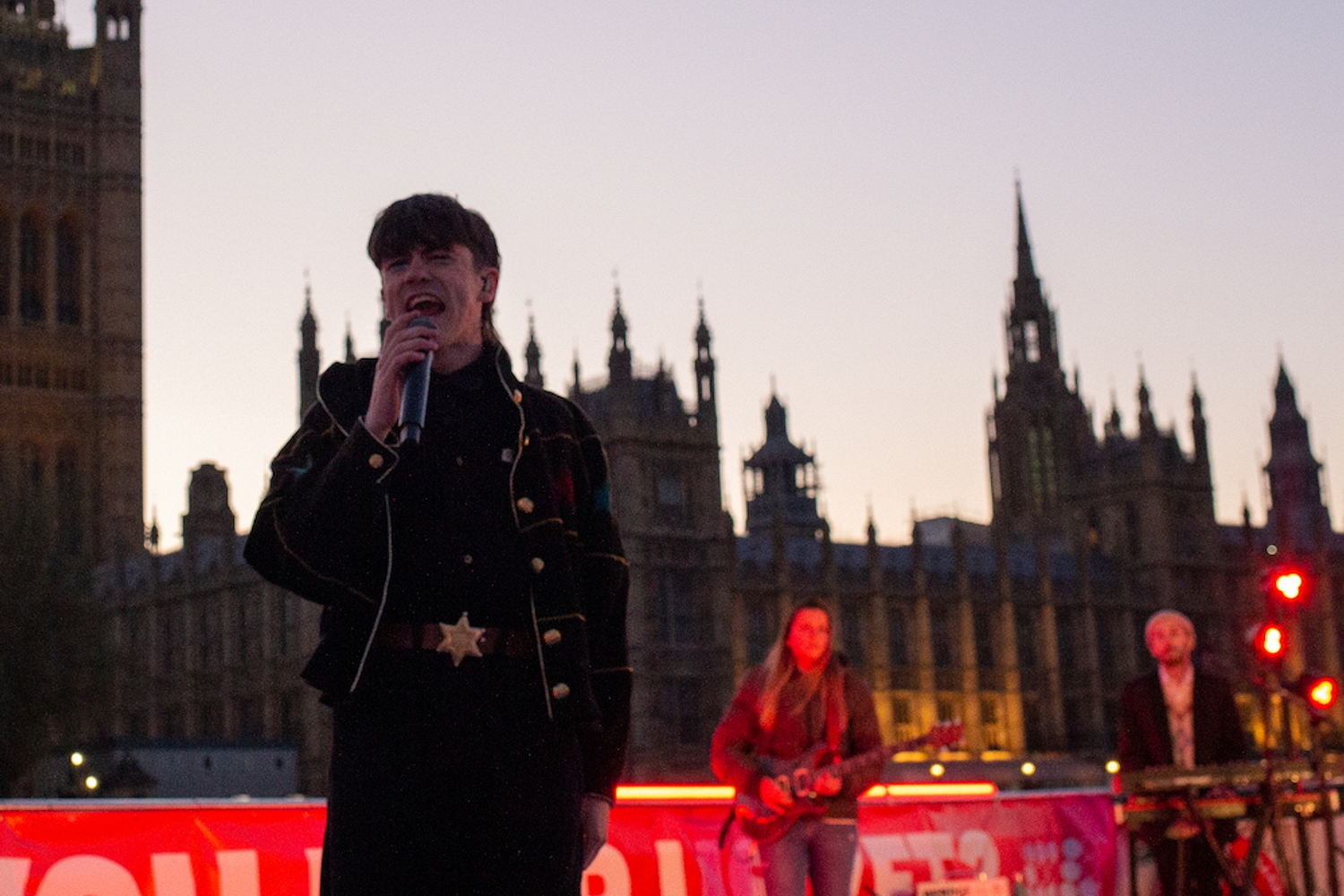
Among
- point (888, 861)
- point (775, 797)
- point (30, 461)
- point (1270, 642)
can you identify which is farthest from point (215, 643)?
point (775, 797)

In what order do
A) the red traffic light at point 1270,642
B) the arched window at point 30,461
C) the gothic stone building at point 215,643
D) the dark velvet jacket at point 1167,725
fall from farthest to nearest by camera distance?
the arched window at point 30,461, the gothic stone building at point 215,643, the dark velvet jacket at point 1167,725, the red traffic light at point 1270,642

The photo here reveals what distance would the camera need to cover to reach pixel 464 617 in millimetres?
3123

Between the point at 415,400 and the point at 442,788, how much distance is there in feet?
2.09

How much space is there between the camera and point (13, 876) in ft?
20.7

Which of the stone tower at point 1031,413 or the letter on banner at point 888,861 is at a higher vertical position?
the stone tower at point 1031,413

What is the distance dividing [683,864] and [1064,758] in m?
46.9

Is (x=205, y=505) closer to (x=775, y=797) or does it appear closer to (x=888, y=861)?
(x=888, y=861)

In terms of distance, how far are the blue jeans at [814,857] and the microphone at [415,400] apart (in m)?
4.52

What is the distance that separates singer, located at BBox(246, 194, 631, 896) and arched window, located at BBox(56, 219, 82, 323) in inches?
2821

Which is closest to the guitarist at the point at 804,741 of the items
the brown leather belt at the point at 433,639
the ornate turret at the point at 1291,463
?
the brown leather belt at the point at 433,639

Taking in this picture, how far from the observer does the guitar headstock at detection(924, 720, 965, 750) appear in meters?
7.14

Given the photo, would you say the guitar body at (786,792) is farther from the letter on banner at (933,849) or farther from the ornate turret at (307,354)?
the ornate turret at (307,354)

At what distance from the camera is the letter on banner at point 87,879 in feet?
21.0

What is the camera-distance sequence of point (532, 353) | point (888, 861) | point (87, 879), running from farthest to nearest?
point (532, 353) < point (888, 861) < point (87, 879)
